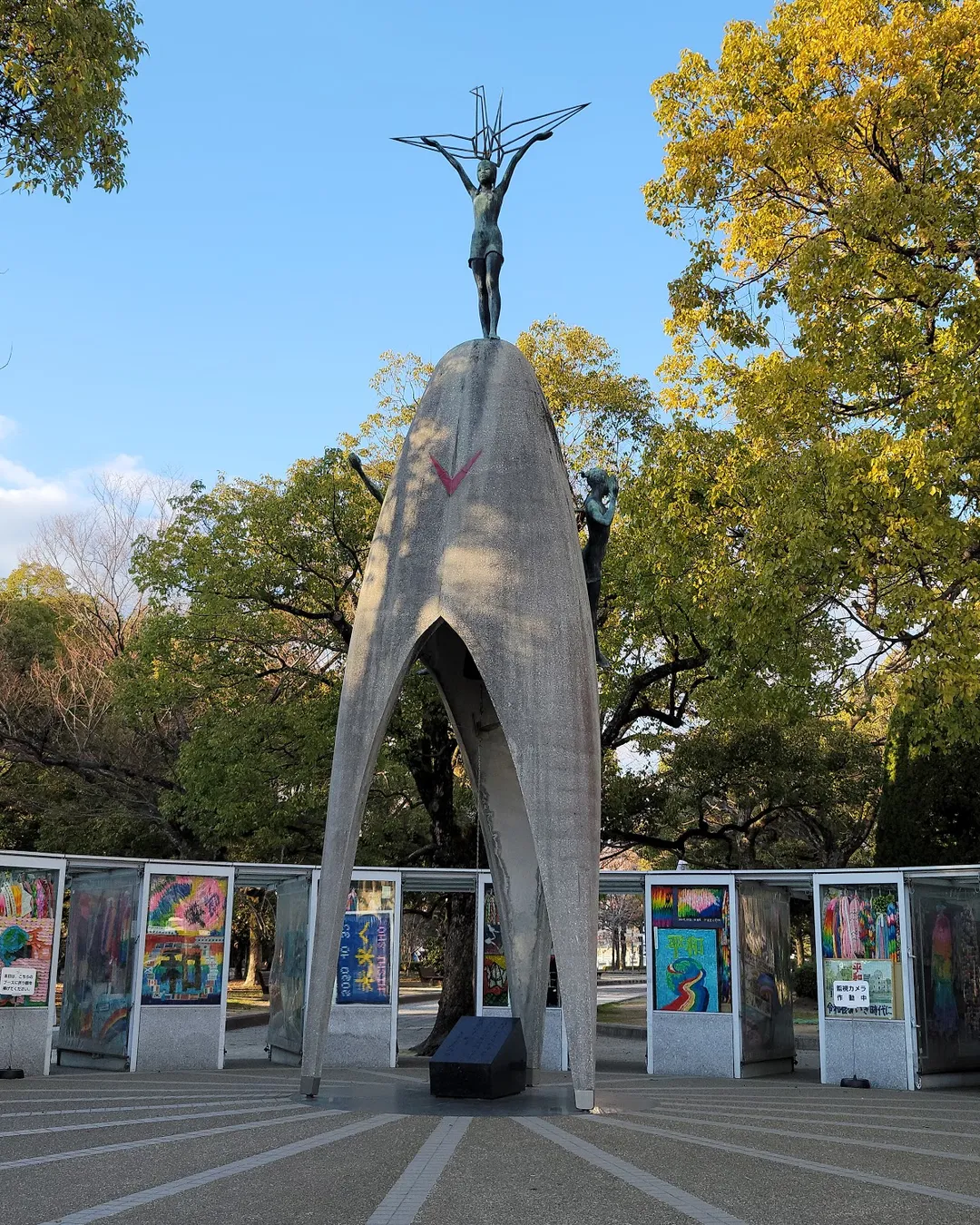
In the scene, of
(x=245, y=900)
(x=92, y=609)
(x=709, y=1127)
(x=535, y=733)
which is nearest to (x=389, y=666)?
(x=535, y=733)

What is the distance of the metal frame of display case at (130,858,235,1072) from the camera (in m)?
15.0

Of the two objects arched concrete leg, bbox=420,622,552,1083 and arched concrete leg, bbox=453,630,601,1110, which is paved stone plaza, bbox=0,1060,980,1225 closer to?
arched concrete leg, bbox=453,630,601,1110

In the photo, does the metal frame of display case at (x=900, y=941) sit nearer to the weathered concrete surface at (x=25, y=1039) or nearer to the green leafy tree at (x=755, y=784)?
the green leafy tree at (x=755, y=784)

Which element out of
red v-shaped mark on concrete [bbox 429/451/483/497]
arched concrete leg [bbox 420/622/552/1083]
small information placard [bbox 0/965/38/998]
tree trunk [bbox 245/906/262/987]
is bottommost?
tree trunk [bbox 245/906/262/987]

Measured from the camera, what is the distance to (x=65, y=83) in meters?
10.2

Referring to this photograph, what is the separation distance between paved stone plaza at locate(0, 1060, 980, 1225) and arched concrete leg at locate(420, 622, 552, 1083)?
4.13 ft

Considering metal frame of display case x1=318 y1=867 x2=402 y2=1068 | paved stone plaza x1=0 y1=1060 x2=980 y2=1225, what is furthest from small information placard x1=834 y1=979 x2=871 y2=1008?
metal frame of display case x1=318 y1=867 x2=402 y2=1068

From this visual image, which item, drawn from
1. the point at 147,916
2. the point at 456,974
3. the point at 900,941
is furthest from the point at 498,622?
the point at 456,974

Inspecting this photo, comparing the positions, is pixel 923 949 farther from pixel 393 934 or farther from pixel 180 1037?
pixel 180 1037

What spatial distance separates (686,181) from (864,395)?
4.35 metres

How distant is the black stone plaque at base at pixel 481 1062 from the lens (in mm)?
10883

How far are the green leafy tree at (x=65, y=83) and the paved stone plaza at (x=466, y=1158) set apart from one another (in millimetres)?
8505

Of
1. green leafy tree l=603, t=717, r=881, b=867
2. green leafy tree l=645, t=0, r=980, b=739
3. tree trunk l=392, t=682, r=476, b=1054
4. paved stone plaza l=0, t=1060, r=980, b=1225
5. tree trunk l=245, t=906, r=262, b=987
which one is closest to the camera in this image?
paved stone plaza l=0, t=1060, r=980, b=1225

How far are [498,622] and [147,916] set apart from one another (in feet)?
23.9
